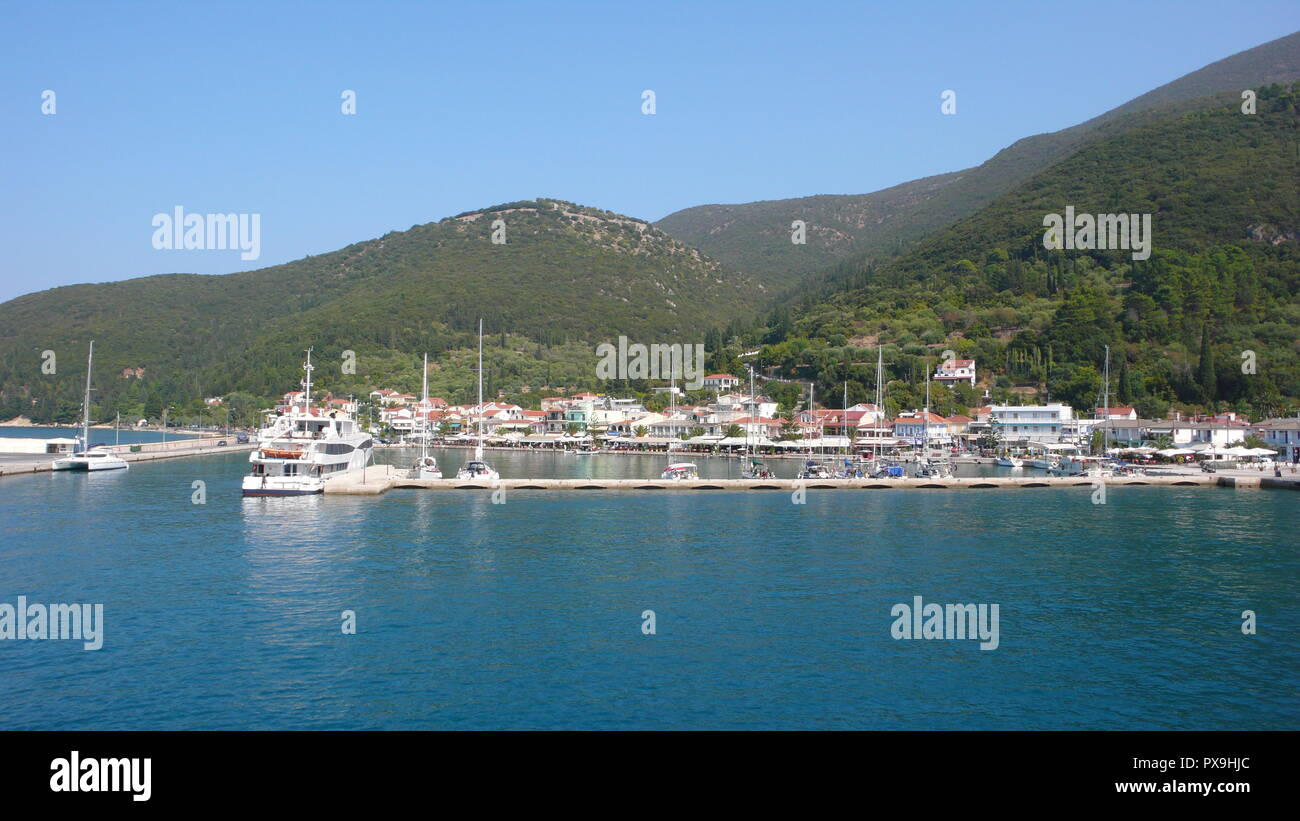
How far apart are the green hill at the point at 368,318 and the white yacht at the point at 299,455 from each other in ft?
235

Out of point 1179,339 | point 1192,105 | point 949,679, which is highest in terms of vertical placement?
point 1192,105

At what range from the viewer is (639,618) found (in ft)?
70.6

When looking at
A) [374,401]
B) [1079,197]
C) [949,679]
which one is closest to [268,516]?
[949,679]

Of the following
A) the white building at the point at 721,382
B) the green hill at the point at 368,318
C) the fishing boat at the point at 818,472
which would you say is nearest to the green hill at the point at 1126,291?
the white building at the point at 721,382

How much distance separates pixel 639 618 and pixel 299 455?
28.5 meters

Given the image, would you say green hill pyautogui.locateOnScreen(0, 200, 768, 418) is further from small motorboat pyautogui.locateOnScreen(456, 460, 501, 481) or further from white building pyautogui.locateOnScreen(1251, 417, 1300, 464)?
white building pyautogui.locateOnScreen(1251, 417, 1300, 464)

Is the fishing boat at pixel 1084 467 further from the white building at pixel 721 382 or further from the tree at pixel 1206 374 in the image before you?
the white building at pixel 721 382

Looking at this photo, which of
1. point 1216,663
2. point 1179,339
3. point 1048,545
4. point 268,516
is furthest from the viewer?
point 1179,339

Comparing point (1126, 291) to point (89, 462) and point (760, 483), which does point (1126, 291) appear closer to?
point (760, 483)

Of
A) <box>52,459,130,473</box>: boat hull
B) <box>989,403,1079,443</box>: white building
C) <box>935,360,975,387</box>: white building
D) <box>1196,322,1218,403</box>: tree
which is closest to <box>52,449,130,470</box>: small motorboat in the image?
<box>52,459,130,473</box>: boat hull

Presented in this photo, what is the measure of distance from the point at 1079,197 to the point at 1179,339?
48445 mm
